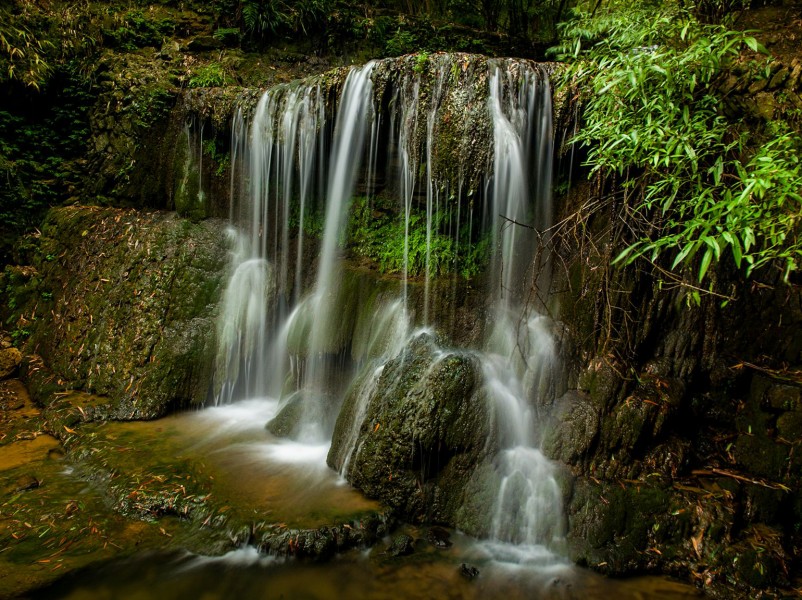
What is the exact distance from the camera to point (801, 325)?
13.5 ft

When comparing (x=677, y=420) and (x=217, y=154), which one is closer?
(x=677, y=420)

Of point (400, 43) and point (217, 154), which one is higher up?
point (400, 43)

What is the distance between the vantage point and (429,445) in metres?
4.04

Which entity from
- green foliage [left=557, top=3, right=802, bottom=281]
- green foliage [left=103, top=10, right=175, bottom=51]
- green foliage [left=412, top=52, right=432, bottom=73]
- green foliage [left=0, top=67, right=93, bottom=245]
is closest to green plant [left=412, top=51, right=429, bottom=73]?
green foliage [left=412, top=52, right=432, bottom=73]

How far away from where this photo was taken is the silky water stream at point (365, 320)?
3.37 metres

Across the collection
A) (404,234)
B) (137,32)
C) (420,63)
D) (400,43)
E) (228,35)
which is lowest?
(404,234)

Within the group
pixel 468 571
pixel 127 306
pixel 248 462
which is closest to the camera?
pixel 468 571

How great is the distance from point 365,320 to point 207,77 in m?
5.24

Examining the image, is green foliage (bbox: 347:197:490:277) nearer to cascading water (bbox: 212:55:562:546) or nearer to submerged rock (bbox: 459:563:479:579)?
cascading water (bbox: 212:55:562:546)

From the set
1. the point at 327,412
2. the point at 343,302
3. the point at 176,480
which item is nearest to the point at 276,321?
the point at 343,302

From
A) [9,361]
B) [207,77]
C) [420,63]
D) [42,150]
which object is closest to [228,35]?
[207,77]

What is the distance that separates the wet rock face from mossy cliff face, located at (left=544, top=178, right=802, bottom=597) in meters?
0.77

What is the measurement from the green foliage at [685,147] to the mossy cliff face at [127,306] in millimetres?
5204

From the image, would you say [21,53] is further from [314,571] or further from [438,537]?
[438,537]
